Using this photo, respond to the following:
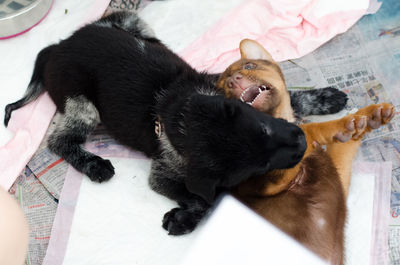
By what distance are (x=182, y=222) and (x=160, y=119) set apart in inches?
30.4

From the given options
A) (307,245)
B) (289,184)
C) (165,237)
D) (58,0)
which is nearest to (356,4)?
(289,184)

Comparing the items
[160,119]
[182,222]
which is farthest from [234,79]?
[182,222]

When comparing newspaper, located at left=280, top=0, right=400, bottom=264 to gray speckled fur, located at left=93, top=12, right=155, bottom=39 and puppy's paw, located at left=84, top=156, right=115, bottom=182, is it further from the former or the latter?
puppy's paw, located at left=84, top=156, right=115, bottom=182

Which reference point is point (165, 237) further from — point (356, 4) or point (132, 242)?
point (356, 4)

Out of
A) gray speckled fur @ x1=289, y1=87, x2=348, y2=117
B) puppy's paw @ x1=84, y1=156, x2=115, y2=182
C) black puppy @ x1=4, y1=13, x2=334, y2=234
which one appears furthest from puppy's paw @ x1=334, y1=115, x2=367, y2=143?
puppy's paw @ x1=84, y1=156, x2=115, y2=182

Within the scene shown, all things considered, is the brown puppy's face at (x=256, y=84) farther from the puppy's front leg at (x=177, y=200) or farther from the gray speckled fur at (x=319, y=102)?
the puppy's front leg at (x=177, y=200)

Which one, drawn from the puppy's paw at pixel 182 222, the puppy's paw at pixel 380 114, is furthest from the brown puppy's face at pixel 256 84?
the puppy's paw at pixel 182 222

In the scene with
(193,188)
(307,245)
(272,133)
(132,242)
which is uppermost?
(272,133)

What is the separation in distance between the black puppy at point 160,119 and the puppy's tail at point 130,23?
0.10 ft

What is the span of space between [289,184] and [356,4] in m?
2.16

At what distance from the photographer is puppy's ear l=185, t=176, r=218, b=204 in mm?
2490

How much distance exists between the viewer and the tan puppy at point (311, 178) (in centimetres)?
280

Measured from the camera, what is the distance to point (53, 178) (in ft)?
12.1

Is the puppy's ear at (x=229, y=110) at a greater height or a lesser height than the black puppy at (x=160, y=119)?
Result: greater
